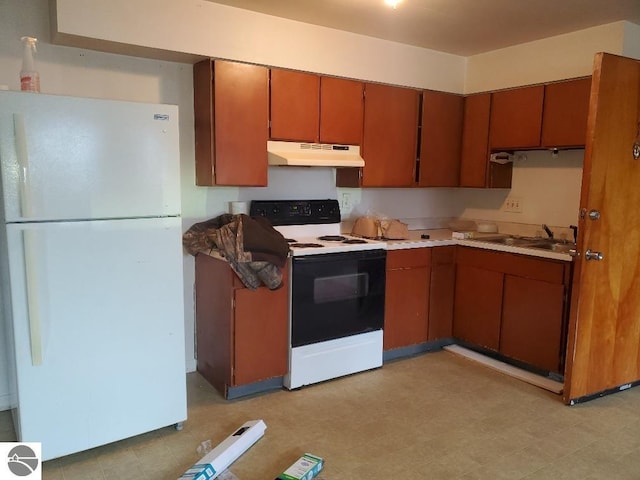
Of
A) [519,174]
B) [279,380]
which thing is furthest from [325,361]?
[519,174]

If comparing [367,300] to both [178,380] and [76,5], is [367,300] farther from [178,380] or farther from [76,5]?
[76,5]

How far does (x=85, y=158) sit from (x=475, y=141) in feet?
9.77

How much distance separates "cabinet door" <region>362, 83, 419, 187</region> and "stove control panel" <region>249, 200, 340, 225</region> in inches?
13.4

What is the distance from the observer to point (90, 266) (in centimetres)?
221

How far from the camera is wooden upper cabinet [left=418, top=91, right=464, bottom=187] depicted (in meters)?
3.88

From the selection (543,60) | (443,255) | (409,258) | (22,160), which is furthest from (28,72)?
(543,60)

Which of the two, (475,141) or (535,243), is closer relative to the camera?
(535,243)

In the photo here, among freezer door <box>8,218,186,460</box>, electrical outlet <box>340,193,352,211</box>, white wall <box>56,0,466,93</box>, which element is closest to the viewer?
freezer door <box>8,218,186,460</box>

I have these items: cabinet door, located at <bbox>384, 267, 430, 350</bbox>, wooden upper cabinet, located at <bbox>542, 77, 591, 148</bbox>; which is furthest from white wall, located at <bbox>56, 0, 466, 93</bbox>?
cabinet door, located at <bbox>384, 267, 430, 350</bbox>

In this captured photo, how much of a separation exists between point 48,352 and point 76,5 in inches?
68.7

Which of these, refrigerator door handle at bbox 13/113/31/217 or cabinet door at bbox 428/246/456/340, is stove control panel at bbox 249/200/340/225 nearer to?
cabinet door at bbox 428/246/456/340

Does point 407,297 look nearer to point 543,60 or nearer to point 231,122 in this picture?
point 231,122

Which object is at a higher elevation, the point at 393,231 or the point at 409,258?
the point at 393,231

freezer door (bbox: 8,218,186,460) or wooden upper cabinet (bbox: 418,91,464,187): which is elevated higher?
wooden upper cabinet (bbox: 418,91,464,187)
